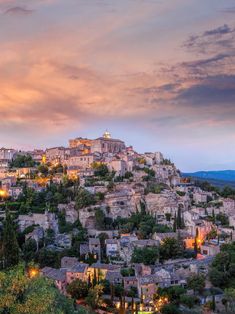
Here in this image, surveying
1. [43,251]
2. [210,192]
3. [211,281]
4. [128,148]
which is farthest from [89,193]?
[128,148]

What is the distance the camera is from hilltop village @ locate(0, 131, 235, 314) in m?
27.1

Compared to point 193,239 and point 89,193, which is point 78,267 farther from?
point 89,193

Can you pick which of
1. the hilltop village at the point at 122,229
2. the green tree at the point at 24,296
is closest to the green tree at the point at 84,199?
the hilltop village at the point at 122,229

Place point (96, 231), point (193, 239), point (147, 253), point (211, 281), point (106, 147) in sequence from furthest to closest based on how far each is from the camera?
point (106, 147), point (96, 231), point (193, 239), point (147, 253), point (211, 281)

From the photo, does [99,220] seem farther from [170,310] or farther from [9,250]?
[170,310]

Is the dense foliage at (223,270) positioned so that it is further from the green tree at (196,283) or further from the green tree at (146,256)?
the green tree at (146,256)


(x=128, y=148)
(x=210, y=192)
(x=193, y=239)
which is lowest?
(x=193, y=239)

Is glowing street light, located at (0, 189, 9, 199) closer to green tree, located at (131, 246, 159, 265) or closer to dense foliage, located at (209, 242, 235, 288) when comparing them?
green tree, located at (131, 246, 159, 265)

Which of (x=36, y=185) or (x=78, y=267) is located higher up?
(x=36, y=185)

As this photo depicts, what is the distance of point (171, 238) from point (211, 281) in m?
5.37

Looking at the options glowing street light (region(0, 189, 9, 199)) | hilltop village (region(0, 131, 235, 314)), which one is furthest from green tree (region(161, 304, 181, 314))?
glowing street light (region(0, 189, 9, 199))

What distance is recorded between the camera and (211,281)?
27.9 metres

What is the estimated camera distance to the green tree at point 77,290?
26.6 meters

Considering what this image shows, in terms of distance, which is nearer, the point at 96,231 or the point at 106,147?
the point at 96,231
